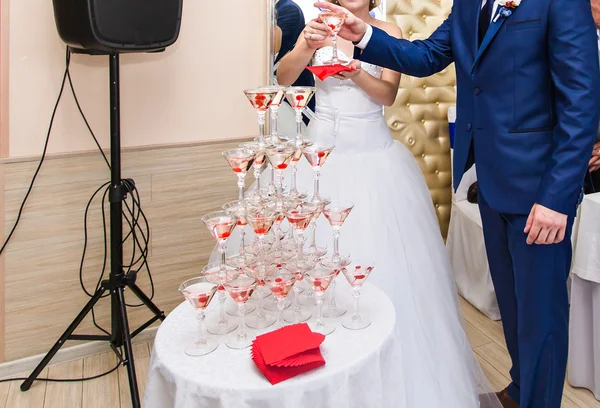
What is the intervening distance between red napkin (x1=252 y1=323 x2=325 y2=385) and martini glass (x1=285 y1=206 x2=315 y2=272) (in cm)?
20

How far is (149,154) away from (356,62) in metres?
1.13

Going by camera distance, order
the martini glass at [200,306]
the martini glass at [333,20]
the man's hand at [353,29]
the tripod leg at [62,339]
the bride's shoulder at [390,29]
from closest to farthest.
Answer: the martini glass at [200,306] → the martini glass at [333,20] → the man's hand at [353,29] → the tripod leg at [62,339] → the bride's shoulder at [390,29]

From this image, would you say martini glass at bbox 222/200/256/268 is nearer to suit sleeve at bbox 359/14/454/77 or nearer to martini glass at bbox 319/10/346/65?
martini glass at bbox 319/10/346/65

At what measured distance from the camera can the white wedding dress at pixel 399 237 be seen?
1912mm

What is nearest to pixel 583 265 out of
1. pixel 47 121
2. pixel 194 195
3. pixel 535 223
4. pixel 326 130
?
pixel 535 223

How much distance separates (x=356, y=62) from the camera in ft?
6.59

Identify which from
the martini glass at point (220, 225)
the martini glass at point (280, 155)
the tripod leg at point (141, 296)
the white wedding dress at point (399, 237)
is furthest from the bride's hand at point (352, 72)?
the tripod leg at point (141, 296)

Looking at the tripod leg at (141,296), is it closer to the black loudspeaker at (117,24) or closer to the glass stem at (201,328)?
the black loudspeaker at (117,24)

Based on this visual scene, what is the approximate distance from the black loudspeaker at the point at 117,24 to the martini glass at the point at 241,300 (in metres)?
1.11

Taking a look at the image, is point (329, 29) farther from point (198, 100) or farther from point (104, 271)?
point (104, 271)

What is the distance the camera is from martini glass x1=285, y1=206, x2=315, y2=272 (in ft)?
4.64

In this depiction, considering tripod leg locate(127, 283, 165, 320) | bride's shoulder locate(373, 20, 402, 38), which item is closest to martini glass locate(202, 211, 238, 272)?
tripod leg locate(127, 283, 165, 320)

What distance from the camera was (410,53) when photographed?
6.70 feet

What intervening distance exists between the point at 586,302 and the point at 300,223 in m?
1.50
